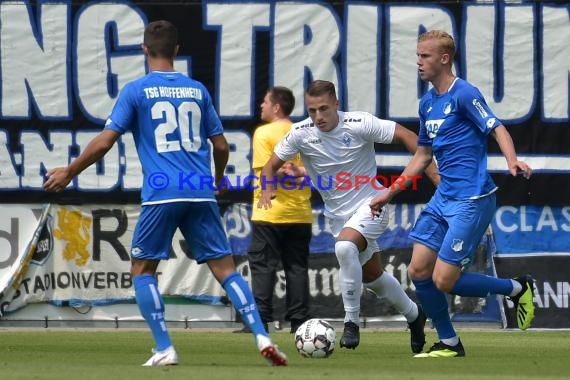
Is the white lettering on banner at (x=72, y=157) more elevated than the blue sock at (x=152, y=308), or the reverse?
the white lettering on banner at (x=72, y=157)

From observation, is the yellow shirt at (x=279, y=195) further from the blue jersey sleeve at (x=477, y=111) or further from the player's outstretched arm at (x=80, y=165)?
the player's outstretched arm at (x=80, y=165)

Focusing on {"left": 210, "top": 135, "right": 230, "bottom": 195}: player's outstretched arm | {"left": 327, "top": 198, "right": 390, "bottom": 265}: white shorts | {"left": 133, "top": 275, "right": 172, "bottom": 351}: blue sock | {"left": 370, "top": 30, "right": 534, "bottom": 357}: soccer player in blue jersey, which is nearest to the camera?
{"left": 133, "top": 275, "right": 172, "bottom": 351}: blue sock

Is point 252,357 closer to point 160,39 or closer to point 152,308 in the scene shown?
point 152,308

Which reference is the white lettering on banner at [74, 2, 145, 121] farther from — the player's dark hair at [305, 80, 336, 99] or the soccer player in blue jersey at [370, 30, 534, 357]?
the soccer player in blue jersey at [370, 30, 534, 357]

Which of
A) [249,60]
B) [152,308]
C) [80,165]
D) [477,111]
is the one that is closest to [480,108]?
[477,111]

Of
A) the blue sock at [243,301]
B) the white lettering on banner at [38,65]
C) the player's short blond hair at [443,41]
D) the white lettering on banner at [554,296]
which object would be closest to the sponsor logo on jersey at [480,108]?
the player's short blond hair at [443,41]

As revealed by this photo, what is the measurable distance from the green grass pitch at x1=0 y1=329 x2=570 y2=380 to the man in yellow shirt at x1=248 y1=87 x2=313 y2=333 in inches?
14.2

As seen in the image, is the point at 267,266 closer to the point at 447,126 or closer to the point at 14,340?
the point at 14,340

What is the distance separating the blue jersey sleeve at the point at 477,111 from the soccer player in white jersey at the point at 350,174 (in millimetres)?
1083

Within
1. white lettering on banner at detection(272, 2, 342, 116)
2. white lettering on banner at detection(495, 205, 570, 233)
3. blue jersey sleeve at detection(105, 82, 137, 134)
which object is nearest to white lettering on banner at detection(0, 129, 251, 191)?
white lettering on banner at detection(272, 2, 342, 116)

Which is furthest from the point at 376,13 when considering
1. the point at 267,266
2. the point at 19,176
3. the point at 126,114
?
the point at 126,114

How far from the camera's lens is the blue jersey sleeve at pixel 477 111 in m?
9.64

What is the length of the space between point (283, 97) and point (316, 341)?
373 centimetres

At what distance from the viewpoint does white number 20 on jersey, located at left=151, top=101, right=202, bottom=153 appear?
8945 millimetres
